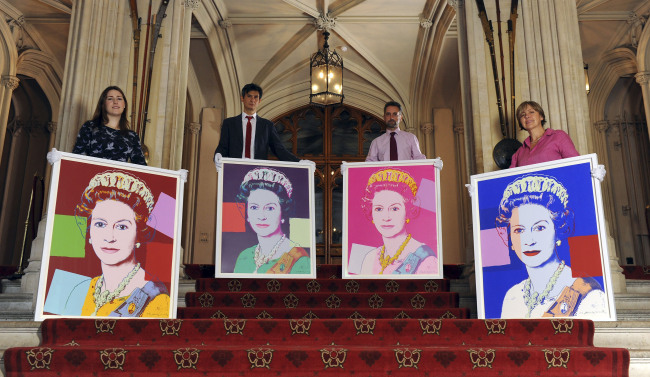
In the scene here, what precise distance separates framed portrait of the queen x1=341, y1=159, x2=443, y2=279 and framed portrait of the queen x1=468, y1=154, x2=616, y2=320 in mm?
454

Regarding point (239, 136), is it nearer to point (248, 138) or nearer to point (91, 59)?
point (248, 138)

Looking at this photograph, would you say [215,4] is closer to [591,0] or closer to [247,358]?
[591,0]

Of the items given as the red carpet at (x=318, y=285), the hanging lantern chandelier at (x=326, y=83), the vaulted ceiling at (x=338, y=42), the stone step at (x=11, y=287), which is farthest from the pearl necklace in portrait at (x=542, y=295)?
the vaulted ceiling at (x=338, y=42)

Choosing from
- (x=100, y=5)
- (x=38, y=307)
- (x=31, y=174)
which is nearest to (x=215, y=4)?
(x=100, y=5)

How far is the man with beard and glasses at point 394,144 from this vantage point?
18.3 feet

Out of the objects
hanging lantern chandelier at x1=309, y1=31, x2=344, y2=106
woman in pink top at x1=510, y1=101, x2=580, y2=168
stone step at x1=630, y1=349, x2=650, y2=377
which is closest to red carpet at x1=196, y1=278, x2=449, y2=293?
woman in pink top at x1=510, y1=101, x2=580, y2=168

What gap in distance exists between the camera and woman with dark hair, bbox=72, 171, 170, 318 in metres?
3.66

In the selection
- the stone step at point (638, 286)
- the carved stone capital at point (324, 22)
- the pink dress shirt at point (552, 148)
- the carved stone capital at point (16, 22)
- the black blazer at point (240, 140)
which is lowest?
the stone step at point (638, 286)

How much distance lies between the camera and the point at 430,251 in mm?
4426

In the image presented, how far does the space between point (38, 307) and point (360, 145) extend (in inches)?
388

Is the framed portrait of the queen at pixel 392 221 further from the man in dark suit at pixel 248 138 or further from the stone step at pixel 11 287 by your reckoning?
the stone step at pixel 11 287

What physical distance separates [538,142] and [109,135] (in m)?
3.18

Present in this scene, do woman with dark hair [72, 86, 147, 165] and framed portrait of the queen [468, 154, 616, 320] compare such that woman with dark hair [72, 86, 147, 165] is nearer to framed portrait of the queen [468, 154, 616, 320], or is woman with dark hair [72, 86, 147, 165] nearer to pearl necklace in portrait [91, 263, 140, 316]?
pearl necklace in portrait [91, 263, 140, 316]

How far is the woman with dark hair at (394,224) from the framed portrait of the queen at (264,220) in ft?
1.47
